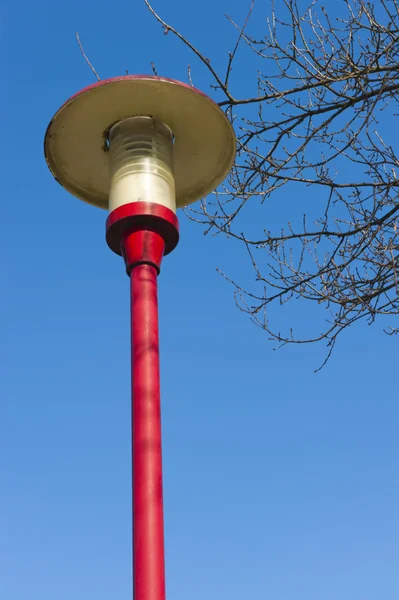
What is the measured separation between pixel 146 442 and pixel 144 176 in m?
0.91

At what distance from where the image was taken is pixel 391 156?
4.93 m

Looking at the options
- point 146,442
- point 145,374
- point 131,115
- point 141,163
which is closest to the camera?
point 146,442

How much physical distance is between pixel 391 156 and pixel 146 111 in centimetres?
249

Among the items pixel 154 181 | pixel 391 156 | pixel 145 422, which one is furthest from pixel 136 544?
pixel 391 156

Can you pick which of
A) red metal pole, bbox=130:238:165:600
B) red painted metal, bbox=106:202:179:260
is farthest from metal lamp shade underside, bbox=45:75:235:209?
red metal pole, bbox=130:238:165:600

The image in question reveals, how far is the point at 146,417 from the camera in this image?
2.20m

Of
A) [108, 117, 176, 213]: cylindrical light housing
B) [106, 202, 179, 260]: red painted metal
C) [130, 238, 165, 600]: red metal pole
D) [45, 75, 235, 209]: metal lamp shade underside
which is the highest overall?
[45, 75, 235, 209]: metal lamp shade underside

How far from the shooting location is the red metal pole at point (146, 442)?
6.57ft

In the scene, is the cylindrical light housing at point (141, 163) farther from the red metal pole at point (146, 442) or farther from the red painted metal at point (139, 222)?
the red metal pole at point (146, 442)

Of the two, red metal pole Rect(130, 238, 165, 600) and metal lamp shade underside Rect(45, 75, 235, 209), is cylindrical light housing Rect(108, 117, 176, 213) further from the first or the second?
red metal pole Rect(130, 238, 165, 600)

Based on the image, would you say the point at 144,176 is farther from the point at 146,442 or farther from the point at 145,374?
the point at 146,442

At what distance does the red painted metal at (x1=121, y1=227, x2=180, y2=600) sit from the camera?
2.01m

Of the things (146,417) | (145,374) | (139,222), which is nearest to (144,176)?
(139,222)

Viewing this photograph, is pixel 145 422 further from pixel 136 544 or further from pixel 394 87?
pixel 394 87
